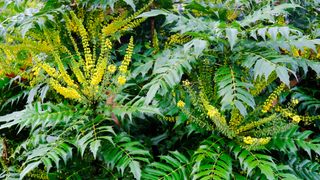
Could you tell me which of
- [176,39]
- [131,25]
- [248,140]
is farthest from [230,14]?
[248,140]

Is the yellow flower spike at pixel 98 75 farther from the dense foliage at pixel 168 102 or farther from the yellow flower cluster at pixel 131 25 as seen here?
the yellow flower cluster at pixel 131 25

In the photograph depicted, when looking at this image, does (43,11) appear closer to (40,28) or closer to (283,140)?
(40,28)

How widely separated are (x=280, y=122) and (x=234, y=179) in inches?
15.8

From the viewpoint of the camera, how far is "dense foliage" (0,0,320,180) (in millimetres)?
1973

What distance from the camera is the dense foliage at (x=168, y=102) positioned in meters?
1.97

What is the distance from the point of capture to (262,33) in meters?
2.00

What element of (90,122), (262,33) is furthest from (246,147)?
(90,122)

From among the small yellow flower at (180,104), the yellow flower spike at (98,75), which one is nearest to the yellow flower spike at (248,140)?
the small yellow flower at (180,104)

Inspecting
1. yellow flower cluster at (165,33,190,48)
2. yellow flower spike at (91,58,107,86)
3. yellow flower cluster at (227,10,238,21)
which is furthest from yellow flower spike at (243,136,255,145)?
yellow flower cluster at (227,10,238,21)

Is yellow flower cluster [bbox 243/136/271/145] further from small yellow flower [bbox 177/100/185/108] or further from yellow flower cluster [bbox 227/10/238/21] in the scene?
yellow flower cluster [bbox 227/10/238/21]

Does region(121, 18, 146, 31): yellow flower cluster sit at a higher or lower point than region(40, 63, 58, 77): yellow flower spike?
higher

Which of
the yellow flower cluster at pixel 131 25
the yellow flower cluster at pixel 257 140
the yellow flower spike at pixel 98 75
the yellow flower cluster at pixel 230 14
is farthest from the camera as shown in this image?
the yellow flower cluster at pixel 230 14

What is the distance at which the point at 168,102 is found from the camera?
2.24 meters

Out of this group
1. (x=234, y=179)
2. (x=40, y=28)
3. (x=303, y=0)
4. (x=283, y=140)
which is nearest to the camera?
(x=234, y=179)
